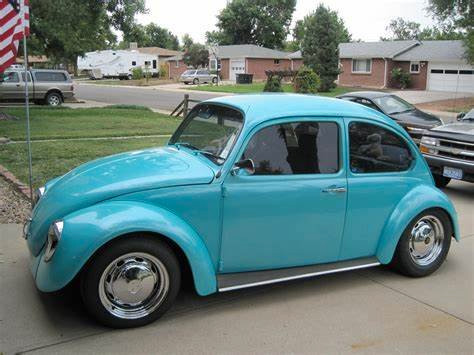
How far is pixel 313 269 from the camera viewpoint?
4.47 m

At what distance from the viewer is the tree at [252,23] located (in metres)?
79.2

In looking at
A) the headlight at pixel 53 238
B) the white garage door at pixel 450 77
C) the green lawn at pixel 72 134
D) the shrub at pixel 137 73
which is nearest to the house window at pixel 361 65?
the white garage door at pixel 450 77

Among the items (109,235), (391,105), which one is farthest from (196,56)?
(109,235)

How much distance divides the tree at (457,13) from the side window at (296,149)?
31.5 m

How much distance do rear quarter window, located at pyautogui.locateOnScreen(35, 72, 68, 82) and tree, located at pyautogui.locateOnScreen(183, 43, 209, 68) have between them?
142 ft

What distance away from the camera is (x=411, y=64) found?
44875 mm

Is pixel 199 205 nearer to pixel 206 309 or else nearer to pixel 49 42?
pixel 206 309

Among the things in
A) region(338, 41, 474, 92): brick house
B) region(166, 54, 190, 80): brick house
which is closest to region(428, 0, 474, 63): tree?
region(338, 41, 474, 92): brick house

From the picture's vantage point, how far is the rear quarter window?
23513 mm

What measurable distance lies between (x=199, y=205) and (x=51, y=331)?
4.56 feet

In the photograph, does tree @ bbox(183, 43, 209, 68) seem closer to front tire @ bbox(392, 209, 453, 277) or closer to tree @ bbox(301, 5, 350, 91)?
tree @ bbox(301, 5, 350, 91)

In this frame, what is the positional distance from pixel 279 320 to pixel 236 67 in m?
60.2

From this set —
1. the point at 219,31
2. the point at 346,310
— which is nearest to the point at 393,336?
the point at 346,310

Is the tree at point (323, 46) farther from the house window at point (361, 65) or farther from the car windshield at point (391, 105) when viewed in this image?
the car windshield at point (391, 105)
